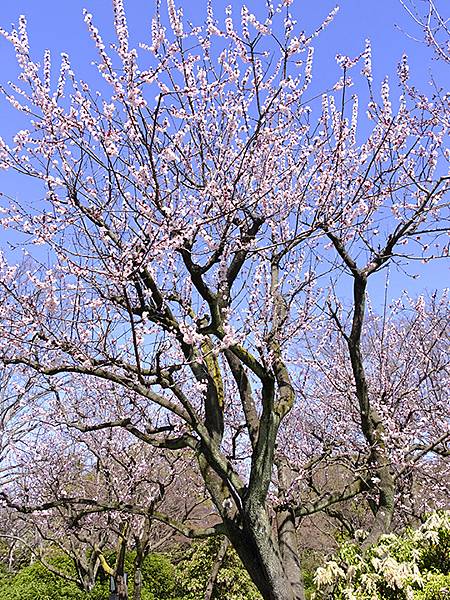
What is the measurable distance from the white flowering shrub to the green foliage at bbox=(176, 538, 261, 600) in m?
6.38

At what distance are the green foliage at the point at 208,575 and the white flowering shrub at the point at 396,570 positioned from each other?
6.38 metres

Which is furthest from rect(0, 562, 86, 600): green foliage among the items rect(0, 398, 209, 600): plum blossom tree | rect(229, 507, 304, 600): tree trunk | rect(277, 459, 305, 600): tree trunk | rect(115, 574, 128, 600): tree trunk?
rect(229, 507, 304, 600): tree trunk

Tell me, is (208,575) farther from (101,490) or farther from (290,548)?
(290,548)

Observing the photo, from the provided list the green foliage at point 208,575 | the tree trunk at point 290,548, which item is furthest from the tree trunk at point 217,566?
the tree trunk at point 290,548

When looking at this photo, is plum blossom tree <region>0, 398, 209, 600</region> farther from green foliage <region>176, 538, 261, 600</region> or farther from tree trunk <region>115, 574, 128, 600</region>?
green foliage <region>176, 538, 261, 600</region>

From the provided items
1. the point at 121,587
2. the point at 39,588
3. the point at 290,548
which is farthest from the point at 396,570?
the point at 39,588

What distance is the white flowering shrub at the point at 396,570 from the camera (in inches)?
138

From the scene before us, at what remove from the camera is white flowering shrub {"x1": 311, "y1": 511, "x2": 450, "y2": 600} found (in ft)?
11.5

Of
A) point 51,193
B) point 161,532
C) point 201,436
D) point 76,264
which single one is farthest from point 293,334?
point 161,532

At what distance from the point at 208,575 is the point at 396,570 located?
7853mm

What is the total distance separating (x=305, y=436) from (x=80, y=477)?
4.43 meters

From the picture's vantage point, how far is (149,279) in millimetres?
4246

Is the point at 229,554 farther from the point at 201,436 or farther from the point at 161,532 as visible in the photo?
the point at 201,436

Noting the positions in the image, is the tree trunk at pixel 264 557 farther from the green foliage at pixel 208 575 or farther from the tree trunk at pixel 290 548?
the green foliage at pixel 208 575
